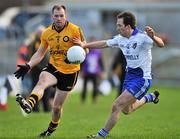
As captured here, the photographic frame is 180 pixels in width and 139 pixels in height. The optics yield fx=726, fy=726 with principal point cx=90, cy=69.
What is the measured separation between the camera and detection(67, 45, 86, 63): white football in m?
13.0

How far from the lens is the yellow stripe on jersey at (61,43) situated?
1365 cm

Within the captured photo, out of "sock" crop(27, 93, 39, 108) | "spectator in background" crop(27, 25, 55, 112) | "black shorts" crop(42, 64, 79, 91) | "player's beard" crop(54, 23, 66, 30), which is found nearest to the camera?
"sock" crop(27, 93, 39, 108)

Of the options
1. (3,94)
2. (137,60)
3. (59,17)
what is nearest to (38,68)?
(3,94)

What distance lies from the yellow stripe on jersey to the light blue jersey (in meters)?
0.87

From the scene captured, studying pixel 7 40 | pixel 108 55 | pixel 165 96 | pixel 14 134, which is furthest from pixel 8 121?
pixel 108 55

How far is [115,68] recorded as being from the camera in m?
22.0

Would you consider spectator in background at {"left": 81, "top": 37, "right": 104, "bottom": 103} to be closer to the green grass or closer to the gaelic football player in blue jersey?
the green grass

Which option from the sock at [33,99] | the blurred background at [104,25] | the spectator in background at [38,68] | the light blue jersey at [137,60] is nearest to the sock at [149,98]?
the light blue jersey at [137,60]

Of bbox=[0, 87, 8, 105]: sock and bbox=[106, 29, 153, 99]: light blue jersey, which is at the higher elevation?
bbox=[106, 29, 153, 99]: light blue jersey

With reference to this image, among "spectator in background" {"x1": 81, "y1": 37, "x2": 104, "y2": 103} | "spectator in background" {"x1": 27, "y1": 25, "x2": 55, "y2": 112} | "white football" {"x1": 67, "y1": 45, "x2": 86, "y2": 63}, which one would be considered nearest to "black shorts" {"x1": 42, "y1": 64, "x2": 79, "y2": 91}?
"white football" {"x1": 67, "y1": 45, "x2": 86, "y2": 63}

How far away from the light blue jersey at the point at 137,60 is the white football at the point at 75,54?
65cm

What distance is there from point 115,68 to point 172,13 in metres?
22.4

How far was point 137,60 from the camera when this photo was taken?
1312 cm

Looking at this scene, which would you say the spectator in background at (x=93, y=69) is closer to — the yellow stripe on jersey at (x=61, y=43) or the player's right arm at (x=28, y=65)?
the player's right arm at (x=28, y=65)
